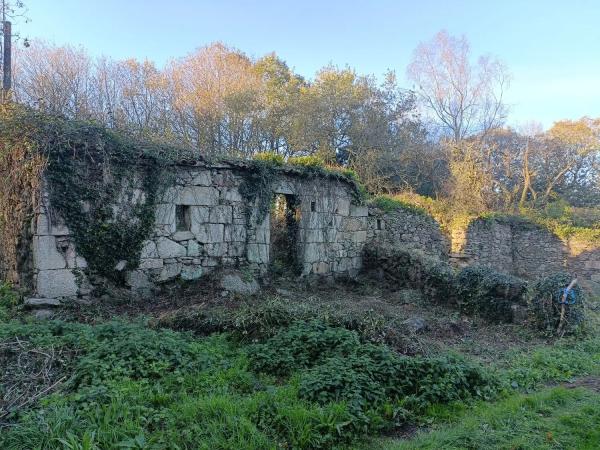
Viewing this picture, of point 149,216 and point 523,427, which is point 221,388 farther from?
point 149,216

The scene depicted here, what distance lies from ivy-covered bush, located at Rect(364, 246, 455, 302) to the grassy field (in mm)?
3116

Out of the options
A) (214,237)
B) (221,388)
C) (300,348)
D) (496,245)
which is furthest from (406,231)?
(221,388)

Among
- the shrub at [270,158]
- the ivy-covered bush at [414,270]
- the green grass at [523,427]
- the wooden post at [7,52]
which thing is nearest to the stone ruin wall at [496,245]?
the ivy-covered bush at [414,270]

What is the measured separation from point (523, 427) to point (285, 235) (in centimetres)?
753

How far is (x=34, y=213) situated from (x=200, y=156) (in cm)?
297

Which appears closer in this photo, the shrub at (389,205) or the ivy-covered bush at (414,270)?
the ivy-covered bush at (414,270)

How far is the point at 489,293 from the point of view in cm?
860

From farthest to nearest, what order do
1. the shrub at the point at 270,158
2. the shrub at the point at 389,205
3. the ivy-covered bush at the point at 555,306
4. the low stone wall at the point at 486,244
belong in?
the low stone wall at the point at 486,244 < the shrub at the point at 389,205 < the shrub at the point at 270,158 < the ivy-covered bush at the point at 555,306

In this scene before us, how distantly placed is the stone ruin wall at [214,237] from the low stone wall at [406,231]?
39.8 inches

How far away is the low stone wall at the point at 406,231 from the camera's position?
12570mm

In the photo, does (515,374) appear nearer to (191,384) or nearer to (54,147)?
(191,384)

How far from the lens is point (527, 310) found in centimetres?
815

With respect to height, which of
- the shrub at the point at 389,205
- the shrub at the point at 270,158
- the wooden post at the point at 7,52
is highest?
the wooden post at the point at 7,52

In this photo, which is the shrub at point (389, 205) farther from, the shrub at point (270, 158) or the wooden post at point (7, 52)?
the wooden post at point (7, 52)
